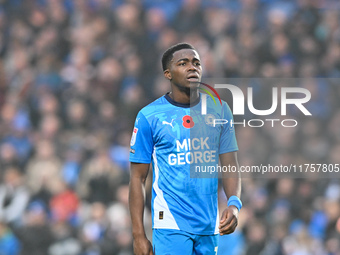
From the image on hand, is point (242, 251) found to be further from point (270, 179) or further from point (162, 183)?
point (162, 183)

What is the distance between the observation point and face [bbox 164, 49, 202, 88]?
4.47 m

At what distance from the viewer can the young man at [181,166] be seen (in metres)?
4.30

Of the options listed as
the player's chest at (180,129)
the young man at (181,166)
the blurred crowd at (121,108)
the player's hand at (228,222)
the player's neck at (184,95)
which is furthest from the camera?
the blurred crowd at (121,108)

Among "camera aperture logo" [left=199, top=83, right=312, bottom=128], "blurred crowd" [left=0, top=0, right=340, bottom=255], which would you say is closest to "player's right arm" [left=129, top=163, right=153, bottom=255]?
"camera aperture logo" [left=199, top=83, right=312, bottom=128]

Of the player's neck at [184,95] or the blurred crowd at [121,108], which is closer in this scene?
the player's neck at [184,95]

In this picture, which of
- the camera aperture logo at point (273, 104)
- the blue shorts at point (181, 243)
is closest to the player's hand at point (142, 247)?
the blue shorts at point (181, 243)

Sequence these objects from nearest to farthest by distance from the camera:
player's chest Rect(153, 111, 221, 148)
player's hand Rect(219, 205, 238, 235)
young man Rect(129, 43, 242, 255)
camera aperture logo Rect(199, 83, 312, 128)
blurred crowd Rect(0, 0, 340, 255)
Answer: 1. player's hand Rect(219, 205, 238, 235)
2. young man Rect(129, 43, 242, 255)
3. player's chest Rect(153, 111, 221, 148)
4. camera aperture logo Rect(199, 83, 312, 128)
5. blurred crowd Rect(0, 0, 340, 255)

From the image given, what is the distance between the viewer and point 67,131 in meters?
10.3

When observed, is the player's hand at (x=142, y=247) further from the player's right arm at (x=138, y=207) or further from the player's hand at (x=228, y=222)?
the player's hand at (x=228, y=222)

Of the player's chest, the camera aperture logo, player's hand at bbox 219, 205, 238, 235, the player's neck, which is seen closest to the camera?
player's hand at bbox 219, 205, 238, 235

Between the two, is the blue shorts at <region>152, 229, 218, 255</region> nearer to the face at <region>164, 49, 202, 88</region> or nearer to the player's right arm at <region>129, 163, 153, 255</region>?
the player's right arm at <region>129, 163, 153, 255</region>

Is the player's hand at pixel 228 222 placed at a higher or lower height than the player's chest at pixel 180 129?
lower

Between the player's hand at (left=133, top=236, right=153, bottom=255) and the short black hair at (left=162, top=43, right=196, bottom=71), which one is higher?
the short black hair at (left=162, top=43, right=196, bottom=71)

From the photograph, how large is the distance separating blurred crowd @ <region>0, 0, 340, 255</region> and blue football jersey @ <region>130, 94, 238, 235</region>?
3.84m
